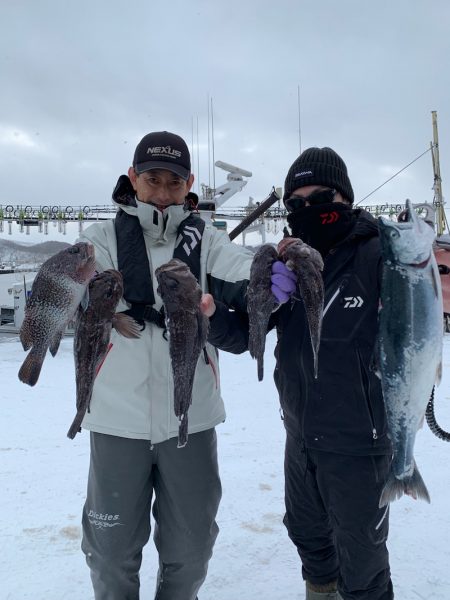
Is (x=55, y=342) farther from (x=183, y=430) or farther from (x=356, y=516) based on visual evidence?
(x=356, y=516)

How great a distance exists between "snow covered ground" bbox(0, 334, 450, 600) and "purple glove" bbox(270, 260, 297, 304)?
95.9 inches

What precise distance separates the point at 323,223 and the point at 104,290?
1.36 meters

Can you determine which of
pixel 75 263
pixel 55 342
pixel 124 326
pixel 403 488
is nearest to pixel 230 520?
pixel 403 488

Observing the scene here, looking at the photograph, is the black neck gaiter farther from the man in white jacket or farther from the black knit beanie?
the man in white jacket

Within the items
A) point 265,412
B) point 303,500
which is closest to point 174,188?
point 303,500

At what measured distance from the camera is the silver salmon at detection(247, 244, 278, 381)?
92.3 inches

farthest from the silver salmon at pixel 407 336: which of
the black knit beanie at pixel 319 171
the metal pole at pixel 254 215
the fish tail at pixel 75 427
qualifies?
the metal pole at pixel 254 215

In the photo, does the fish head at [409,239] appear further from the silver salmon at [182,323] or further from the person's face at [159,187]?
the person's face at [159,187]

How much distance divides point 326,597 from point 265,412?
409 cm

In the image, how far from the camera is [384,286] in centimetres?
229

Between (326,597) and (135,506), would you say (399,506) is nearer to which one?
(326,597)

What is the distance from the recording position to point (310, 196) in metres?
2.76

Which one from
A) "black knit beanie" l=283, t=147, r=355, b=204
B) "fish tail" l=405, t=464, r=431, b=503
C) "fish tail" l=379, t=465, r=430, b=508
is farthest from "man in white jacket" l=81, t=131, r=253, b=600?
"fish tail" l=405, t=464, r=431, b=503

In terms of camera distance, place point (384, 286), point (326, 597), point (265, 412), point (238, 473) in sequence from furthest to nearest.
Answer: point (265, 412), point (238, 473), point (326, 597), point (384, 286)
